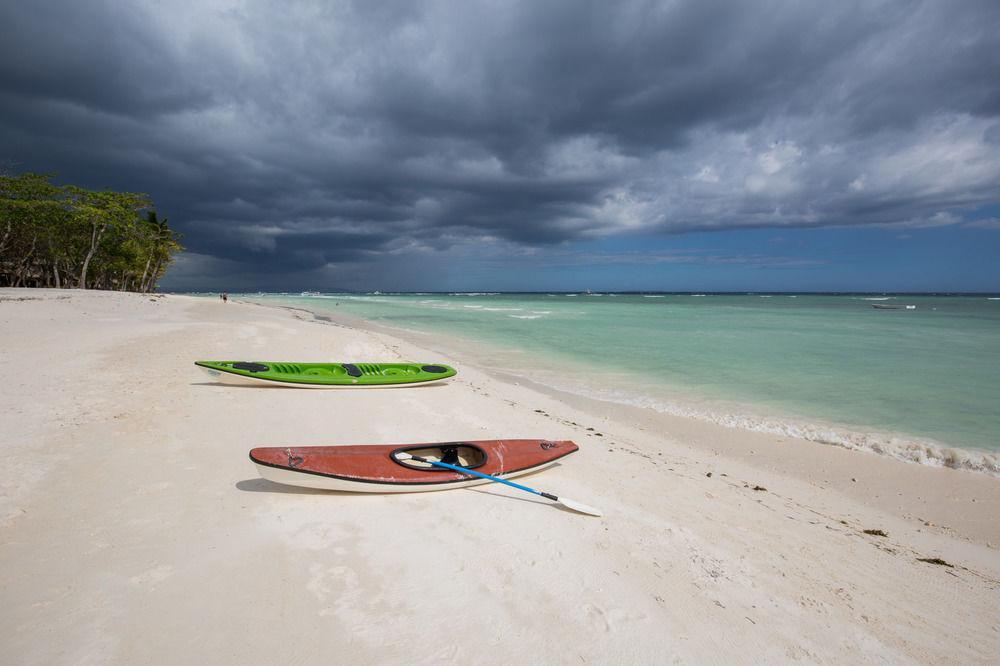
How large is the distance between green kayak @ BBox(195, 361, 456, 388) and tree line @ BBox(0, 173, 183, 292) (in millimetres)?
34866

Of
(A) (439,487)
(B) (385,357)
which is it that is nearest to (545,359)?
(B) (385,357)

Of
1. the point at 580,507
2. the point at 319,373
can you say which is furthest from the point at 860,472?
the point at 319,373

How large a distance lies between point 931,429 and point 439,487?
A: 32.0 feet

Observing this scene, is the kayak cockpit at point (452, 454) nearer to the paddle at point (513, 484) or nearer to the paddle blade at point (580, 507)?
the paddle at point (513, 484)

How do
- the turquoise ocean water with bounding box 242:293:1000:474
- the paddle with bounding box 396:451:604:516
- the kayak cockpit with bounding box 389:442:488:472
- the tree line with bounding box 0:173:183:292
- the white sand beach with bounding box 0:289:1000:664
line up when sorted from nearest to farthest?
1. the white sand beach with bounding box 0:289:1000:664
2. the paddle with bounding box 396:451:604:516
3. the kayak cockpit with bounding box 389:442:488:472
4. the turquoise ocean water with bounding box 242:293:1000:474
5. the tree line with bounding box 0:173:183:292

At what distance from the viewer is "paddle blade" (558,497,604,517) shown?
4039 mm

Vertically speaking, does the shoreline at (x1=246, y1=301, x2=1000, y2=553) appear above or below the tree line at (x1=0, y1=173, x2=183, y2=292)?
below

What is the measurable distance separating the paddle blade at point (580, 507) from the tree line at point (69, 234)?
42201 mm

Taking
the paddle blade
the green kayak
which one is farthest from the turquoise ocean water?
the paddle blade

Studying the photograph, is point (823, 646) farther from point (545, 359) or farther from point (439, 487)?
point (545, 359)

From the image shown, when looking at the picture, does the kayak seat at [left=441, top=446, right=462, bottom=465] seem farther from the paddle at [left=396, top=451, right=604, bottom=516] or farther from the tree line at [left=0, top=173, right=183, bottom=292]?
the tree line at [left=0, top=173, right=183, bottom=292]

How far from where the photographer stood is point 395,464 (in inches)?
172

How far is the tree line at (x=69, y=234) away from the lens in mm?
29875

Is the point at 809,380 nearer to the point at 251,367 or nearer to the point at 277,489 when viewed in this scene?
the point at 277,489
